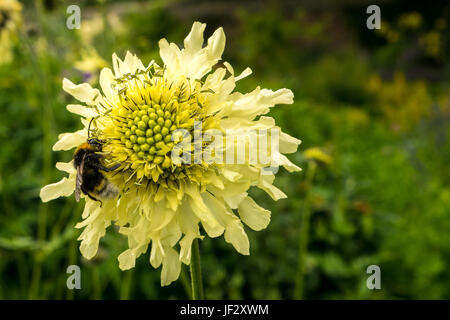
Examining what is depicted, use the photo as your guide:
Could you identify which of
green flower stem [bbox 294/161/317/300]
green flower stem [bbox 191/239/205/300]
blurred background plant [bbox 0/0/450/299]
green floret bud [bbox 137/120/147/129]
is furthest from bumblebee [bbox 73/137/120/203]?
green flower stem [bbox 294/161/317/300]

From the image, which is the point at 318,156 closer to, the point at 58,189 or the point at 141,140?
the point at 141,140

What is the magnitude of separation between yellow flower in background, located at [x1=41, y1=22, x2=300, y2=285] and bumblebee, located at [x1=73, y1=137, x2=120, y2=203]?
0.07 feet

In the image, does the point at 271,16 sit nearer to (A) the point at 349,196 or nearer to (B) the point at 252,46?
(B) the point at 252,46

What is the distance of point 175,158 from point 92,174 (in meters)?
0.21

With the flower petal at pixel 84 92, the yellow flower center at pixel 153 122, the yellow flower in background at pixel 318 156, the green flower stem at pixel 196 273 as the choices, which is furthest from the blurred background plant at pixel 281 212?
the flower petal at pixel 84 92

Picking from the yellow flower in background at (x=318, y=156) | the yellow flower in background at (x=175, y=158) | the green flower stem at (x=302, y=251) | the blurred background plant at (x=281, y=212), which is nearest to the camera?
the yellow flower in background at (x=175, y=158)

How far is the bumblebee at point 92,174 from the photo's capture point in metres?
1.06

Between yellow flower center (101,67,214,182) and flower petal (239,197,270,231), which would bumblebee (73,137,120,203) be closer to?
yellow flower center (101,67,214,182)

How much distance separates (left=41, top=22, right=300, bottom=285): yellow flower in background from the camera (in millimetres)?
1041

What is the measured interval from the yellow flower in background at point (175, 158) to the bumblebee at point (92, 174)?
0.02 metres

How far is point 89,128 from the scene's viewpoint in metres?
1.14

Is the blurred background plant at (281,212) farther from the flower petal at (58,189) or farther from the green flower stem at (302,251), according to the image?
the flower petal at (58,189)
